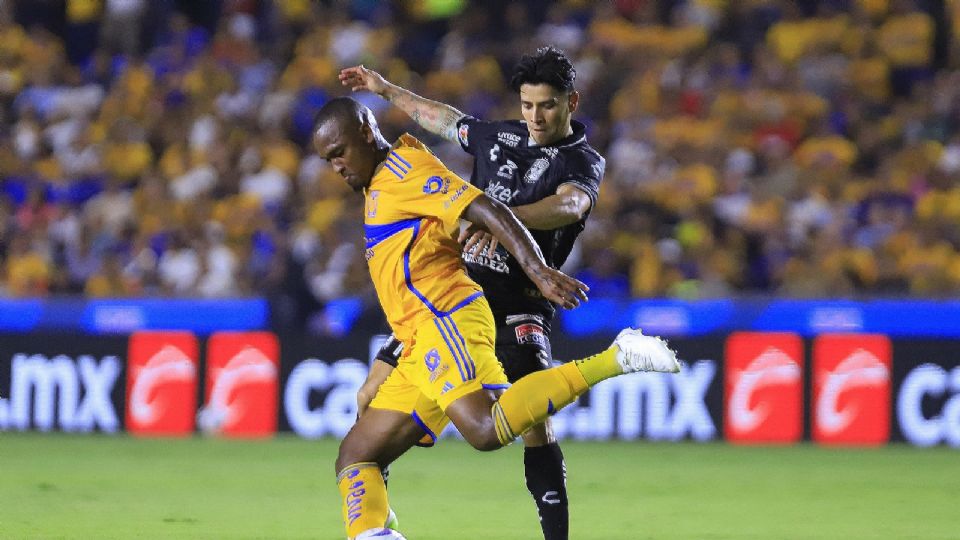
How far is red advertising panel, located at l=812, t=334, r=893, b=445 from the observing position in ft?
43.9

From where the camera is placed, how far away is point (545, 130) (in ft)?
22.4

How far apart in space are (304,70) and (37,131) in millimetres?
3604

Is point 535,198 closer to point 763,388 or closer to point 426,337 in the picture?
point 426,337

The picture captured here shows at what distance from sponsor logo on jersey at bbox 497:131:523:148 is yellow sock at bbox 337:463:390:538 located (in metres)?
1.73

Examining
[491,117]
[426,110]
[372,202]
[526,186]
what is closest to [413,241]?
[372,202]

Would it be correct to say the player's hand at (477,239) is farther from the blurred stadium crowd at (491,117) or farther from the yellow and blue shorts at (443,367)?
the blurred stadium crowd at (491,117)

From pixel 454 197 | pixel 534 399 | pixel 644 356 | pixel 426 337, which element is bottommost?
pixel 534 399

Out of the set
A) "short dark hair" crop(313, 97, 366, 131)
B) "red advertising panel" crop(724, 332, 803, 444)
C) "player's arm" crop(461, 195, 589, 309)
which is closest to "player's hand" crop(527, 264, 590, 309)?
"player's arm" crop(461, 195, 589, 309)

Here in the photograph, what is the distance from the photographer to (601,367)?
20.0 feet

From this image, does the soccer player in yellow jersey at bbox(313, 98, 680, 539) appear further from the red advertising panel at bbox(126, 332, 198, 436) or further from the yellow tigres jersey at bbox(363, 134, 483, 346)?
the red advertising panel at bbox(126, 332, 198, 436)

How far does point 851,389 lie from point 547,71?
7718 millimetres

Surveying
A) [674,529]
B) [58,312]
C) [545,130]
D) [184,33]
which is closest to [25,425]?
[58,312]

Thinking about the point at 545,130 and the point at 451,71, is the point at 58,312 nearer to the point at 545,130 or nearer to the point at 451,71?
the point at 451,71

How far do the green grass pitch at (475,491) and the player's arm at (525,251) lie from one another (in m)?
2.41
